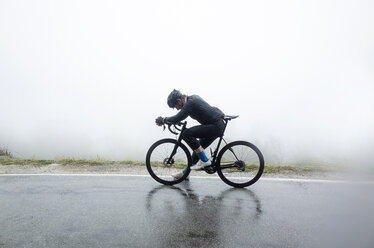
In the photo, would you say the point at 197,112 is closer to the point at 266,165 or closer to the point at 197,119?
the point at 197,119

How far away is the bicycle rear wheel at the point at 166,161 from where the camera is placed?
214 inches

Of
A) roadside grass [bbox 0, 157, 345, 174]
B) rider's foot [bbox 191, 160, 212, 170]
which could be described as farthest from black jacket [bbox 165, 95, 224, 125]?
roadside grass [bbox 0, 157, 345, 174]

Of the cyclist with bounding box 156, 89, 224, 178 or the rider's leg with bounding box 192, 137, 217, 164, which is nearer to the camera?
the cyclist with bounding box 156, 89, 224, 178

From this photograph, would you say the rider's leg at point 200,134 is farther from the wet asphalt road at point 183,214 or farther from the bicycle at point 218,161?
the wet asphalt road at point 183,214

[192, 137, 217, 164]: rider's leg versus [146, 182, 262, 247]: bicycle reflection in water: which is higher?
[192, 137, 217, 164]: rider's leg

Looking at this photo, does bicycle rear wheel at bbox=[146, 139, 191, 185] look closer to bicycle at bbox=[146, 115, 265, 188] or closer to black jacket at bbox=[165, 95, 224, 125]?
bicycle at bbox=[146, 115, 265, 188]

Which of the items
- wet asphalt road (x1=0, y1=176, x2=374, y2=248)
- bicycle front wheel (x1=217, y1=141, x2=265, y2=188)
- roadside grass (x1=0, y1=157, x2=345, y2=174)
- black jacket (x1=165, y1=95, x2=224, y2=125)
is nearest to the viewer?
wet asphalt road (x1=0, y1=176, x2=374, y2=248)

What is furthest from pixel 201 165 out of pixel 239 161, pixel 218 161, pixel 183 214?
pixel 183 214

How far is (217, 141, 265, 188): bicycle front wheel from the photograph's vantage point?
17.3 feet

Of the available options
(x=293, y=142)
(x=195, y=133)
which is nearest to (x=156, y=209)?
(x=195, y=133)

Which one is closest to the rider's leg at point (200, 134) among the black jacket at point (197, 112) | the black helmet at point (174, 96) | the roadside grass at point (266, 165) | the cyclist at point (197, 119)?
the cyclist at point (197, 119)

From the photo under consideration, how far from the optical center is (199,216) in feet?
12.7

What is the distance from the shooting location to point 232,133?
18988cm

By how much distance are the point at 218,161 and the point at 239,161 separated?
37 centimetres
